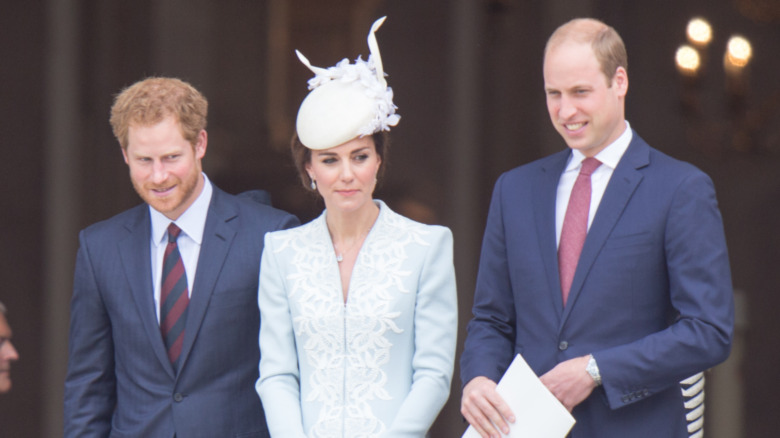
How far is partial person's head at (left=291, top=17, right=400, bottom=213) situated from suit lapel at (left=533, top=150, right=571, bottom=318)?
0.44 m

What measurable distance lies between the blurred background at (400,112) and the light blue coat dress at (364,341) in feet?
8.53

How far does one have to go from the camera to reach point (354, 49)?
584 cm

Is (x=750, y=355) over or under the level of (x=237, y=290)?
under

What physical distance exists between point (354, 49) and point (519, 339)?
3068 millimetres

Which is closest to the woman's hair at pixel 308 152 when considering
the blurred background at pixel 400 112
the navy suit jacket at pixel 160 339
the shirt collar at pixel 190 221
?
the navy suit jacket at pixel 160 339

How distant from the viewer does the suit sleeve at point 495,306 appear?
10.1 ft

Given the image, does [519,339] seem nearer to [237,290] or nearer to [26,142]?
[237,290]

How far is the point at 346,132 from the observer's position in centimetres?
310

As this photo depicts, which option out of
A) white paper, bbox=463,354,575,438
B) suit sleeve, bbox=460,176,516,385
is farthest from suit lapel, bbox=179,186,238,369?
white paper, bbox=463,354,575,438

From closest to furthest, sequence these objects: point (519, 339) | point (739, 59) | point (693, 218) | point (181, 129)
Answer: point (693, 218) < point (519, 339) < point (181, 129) < point (739, 59)

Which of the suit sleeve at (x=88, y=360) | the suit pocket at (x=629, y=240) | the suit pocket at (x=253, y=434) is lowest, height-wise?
the suit pocket at (x=253, y=434)

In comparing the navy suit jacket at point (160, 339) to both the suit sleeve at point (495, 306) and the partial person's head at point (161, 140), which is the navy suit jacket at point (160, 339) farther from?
→ the suit sleeve at point (495, 306)

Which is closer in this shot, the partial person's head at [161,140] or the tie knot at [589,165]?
the tie knot at [589,165]

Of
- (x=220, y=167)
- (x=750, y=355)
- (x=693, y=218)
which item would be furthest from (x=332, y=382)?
(x=750, y=355)
